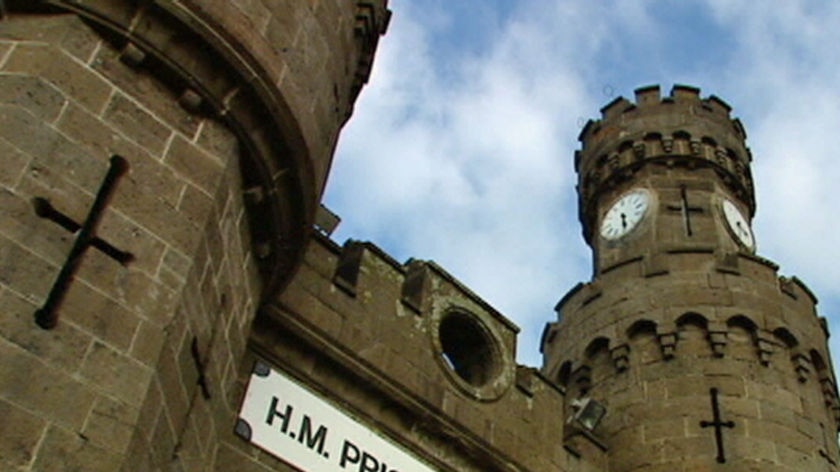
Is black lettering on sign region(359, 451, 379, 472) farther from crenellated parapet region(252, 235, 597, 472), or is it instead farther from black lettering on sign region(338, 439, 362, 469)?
crenellated parapet region(252, 235, 597, 472)

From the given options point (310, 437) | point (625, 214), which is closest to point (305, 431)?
point (310, 437)

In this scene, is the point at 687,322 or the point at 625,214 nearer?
the point at 687,322

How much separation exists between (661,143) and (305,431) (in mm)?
9377

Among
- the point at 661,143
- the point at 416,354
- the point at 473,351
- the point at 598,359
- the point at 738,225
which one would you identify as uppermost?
the point at 661,143

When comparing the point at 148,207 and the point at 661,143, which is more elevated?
the point at 661,143

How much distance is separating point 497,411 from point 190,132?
5104mm

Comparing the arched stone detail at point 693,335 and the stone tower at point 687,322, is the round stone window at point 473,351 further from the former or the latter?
the arched stone detail at point 693,335

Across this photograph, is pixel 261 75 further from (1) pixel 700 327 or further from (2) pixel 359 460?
(1) pixel 700 327

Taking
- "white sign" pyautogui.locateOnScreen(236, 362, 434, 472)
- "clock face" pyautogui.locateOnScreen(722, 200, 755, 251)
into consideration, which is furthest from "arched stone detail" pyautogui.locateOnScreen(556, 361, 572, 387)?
"white sign" pyautogui.locateOnScreen(236, 362, 434, 472)

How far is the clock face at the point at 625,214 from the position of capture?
601 inches

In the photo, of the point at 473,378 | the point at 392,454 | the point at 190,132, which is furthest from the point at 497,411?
the point at 190,132

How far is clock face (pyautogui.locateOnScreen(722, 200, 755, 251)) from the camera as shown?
595 inches

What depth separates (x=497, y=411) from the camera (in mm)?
10492

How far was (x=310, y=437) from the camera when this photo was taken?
8414 mm
